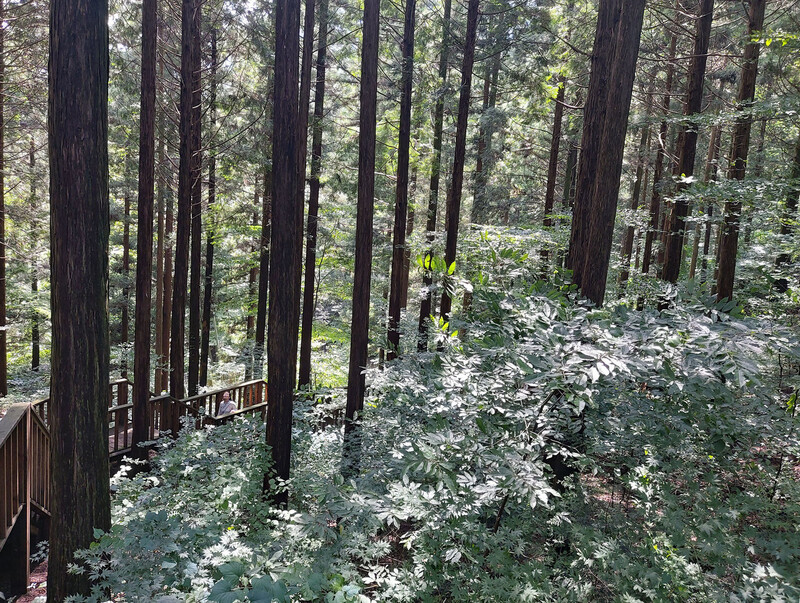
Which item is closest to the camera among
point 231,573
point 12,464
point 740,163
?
point 231,573

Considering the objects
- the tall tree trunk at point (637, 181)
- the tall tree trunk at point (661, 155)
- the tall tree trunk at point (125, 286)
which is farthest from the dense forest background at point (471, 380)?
the tall tree trunk at point (125, 286)

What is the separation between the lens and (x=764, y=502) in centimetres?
338

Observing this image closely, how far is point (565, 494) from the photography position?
4.07m

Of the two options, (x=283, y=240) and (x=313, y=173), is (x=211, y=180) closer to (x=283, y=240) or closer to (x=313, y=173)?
(x=313, y=173)

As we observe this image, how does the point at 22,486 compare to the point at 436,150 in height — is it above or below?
below

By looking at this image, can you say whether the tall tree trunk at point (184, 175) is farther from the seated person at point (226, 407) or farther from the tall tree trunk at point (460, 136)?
the tall tree trunk at point (460, 136)

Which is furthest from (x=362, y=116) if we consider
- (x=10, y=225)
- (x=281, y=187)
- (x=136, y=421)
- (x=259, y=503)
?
(x=10, y=225)

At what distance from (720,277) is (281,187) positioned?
8313 mm

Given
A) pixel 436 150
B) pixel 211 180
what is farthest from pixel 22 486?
pixel 436 150

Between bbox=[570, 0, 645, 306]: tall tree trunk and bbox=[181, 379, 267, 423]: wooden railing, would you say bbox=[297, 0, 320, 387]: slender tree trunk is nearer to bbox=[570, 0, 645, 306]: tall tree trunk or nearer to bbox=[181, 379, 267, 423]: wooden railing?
bbox=[181, 379, 267, 423]: wooden railing

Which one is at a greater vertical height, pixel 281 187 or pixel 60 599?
pixel 281 187

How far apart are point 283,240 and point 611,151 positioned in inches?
164

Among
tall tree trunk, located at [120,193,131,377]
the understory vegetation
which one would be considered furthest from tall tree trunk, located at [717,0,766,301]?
tall tree trunk, located at [120,193,131,377]

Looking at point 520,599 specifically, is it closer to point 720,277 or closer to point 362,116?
point 362,116
